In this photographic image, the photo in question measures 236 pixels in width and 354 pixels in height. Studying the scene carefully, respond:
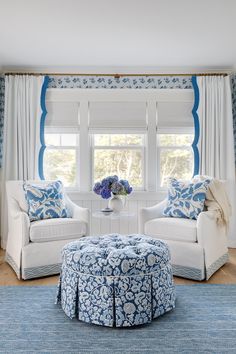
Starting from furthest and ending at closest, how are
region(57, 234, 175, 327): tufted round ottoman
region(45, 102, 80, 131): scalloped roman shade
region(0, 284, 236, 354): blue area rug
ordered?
region(45, 102, 80, 131): scalloped roman shade → region(57, 234, 175, 327): tufted round ottoman → region(0, 284, 236, 354): blue area rug

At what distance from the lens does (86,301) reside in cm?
222

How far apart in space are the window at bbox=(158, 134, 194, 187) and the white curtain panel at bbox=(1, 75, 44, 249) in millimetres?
1734

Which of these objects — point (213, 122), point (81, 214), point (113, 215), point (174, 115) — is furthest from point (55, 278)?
point (213, 122)

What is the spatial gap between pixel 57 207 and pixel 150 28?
2104mm

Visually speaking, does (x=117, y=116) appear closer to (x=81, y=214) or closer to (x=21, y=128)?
(x=21, y=128)

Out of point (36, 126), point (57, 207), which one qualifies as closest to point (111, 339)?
point (57, 207)

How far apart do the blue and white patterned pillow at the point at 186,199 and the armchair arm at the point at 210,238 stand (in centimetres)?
19

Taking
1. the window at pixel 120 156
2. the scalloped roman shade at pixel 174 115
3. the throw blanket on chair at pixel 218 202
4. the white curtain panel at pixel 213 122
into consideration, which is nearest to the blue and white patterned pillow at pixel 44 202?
the window at pixel 120 156

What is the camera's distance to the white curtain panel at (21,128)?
4484mm

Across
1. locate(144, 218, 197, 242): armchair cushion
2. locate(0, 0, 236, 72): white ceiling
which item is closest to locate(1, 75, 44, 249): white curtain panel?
locate(0, 0, 236, 72): white ceiling

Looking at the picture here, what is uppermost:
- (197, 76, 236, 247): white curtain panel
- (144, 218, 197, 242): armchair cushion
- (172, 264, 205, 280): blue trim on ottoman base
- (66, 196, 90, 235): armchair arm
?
(197, 76, 236, 247): white curtain panel

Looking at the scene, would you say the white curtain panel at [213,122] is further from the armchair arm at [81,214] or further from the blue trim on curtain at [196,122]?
the armchair arm at [81,214]

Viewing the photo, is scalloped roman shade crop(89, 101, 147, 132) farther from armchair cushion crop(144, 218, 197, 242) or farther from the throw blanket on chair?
armchair cushion crop(144, 218, 197, 242)

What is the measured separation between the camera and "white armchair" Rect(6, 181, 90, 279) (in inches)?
125
